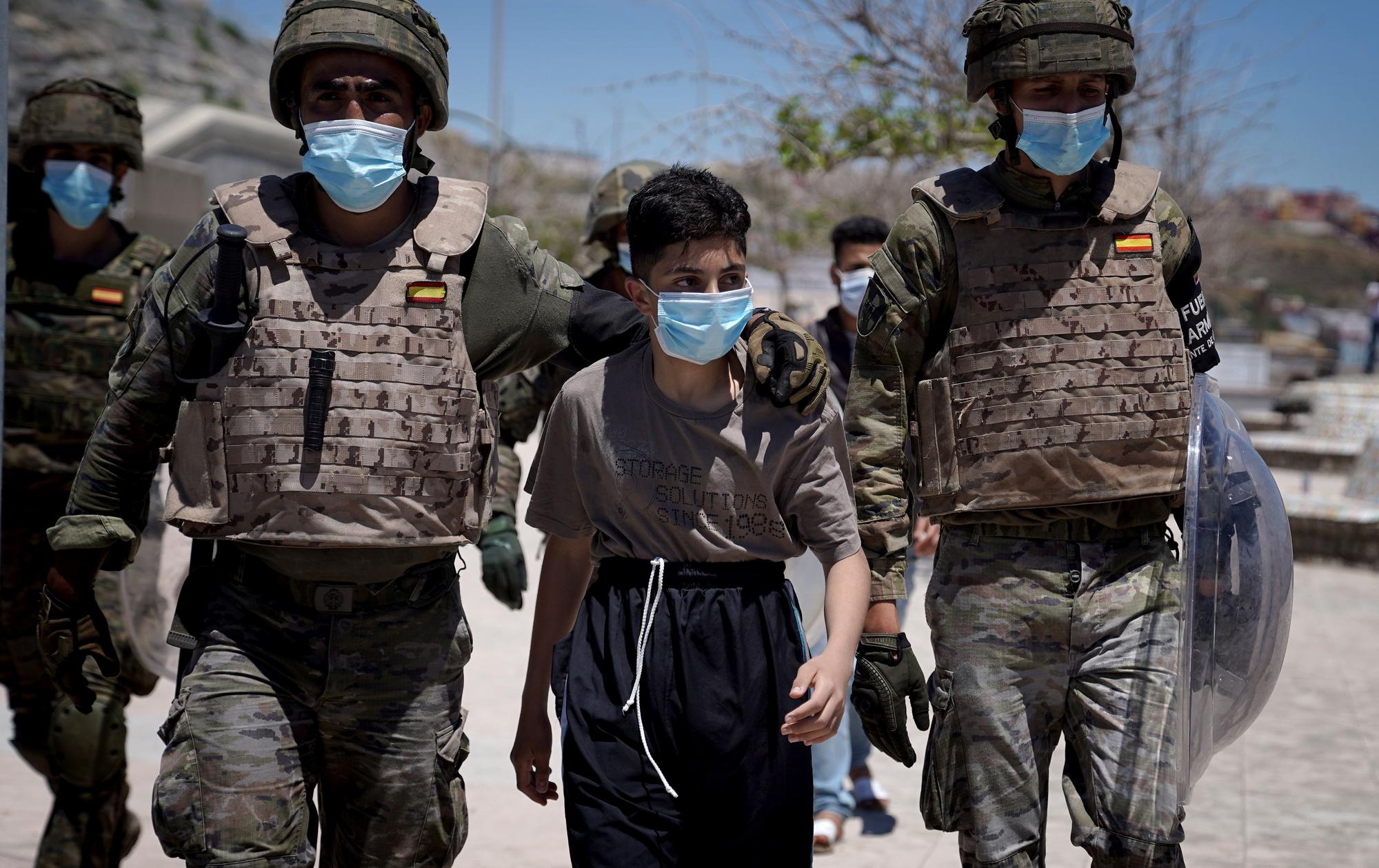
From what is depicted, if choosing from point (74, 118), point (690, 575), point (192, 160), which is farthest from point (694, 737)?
point (192, 160)

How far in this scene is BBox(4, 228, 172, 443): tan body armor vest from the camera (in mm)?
4418

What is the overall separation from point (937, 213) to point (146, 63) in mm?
44762

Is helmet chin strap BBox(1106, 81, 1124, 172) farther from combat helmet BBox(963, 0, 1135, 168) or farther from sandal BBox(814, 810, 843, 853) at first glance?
sandal BBox(814, 810, 843, 853)

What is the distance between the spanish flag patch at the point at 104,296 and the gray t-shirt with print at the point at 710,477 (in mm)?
2336

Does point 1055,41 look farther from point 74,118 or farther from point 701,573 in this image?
point 74,118

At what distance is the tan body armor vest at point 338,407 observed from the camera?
9.21ft

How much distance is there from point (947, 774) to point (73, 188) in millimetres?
3328

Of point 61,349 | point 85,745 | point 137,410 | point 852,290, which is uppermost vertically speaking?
point 852,290

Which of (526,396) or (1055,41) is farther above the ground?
(1055,41)

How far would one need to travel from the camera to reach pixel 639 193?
288cm

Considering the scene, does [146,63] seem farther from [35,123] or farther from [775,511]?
[775,511]

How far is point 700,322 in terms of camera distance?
2.75 meters

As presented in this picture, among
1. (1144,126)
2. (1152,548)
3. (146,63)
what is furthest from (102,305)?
(146,63)

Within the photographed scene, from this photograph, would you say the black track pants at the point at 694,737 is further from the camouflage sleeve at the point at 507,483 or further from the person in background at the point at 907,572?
the person in background at the point at 907,572
